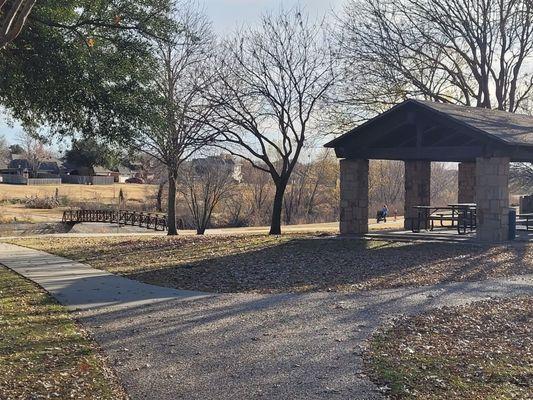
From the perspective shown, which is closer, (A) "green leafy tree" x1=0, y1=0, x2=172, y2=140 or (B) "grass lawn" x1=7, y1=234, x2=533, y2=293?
(B) "grass lawn" x1=7, y1=234, x2=533, y2=293

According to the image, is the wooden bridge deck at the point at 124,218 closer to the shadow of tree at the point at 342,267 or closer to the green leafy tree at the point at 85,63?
the shadow of tree at the point at 342,267

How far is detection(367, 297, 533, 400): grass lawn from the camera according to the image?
564cm

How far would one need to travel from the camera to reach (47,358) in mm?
6531

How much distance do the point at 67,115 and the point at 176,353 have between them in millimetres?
8761

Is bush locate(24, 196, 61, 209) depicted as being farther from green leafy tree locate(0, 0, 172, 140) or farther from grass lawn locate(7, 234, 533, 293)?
green leafy tree locate(0, 0, 172, 140)

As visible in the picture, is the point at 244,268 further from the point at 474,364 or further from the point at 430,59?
the point at 430,59

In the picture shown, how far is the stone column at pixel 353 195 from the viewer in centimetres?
1997

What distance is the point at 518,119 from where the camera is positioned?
20.4m

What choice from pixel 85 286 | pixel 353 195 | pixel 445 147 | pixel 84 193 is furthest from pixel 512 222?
pixel 84 193

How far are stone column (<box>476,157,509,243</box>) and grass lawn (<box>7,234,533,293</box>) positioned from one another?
3.00 ft

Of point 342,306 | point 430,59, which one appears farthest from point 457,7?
point 342,306

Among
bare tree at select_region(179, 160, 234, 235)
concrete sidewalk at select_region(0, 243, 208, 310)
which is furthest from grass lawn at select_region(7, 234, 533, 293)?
bare tree at select_region(179, 160, 234, 235)

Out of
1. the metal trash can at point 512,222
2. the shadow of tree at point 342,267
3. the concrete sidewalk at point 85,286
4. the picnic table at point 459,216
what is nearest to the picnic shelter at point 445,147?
the metal trash can at point 512,222

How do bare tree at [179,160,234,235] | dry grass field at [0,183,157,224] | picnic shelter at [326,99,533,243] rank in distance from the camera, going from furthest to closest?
dry grass field at [0,183,157,224]
bare tree at [179,160,234,235]
picnic shelter at [326,99,533,243]
